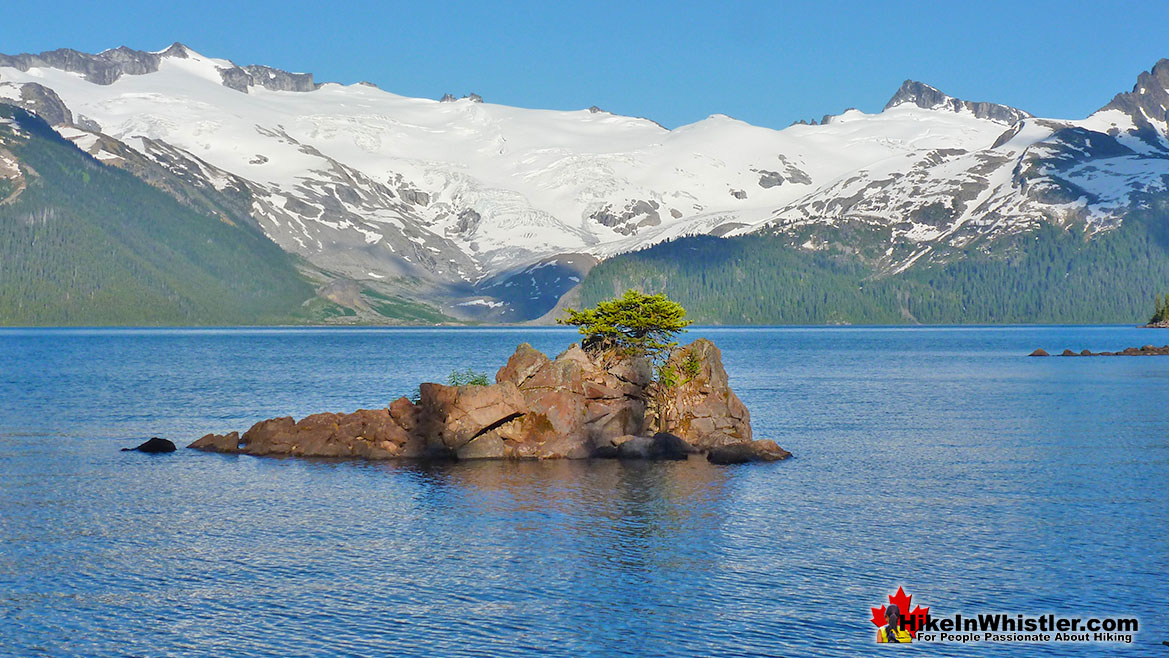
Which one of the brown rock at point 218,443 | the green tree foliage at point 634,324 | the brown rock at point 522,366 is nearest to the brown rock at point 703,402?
the green tree foliage at point 634,324

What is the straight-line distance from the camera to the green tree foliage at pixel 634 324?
94.7 meters

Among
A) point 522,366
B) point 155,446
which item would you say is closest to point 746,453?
point 522,366

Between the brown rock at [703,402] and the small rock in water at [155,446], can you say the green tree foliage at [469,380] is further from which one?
the small rock in water at [155,446]

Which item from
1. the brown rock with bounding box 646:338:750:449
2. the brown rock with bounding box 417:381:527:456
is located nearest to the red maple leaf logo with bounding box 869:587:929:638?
the brown rock with bounding box 417:381:527:456

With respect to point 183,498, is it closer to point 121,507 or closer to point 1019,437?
point 121,507

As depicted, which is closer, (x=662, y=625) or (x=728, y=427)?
(x=662, y=625)

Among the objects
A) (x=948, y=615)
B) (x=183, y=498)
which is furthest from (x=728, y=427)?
(x=948, y=615)

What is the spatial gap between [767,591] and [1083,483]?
34.8 m

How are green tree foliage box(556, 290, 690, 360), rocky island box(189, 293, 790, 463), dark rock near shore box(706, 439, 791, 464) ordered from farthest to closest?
green tree foliage box(556, 290, 690, 360) → rocky island box(189, 293, 790, 463) → dark rock near shore box(706, 439, 791, 464)

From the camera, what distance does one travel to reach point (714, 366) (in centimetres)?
9200

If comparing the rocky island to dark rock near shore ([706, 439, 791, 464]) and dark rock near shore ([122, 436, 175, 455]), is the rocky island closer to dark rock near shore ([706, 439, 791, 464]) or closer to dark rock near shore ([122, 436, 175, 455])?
dark rock near shore ([706, 439, 791, 464])

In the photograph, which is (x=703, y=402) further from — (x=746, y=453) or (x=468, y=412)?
(x=468, y=412)

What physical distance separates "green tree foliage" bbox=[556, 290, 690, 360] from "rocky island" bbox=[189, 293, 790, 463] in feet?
0.84

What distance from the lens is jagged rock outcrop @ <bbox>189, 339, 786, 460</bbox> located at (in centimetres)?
8550
